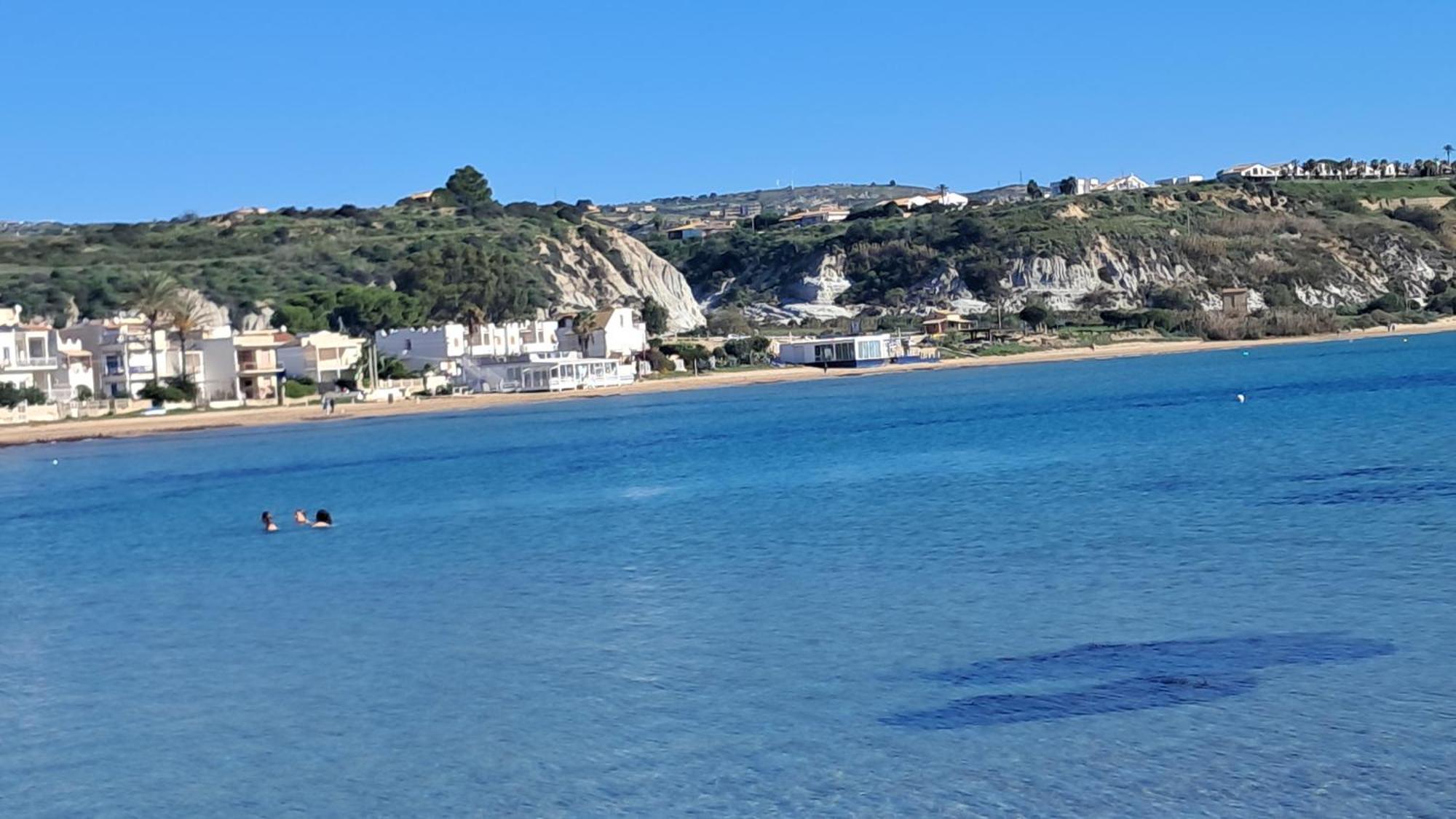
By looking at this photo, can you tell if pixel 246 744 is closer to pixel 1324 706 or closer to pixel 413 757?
pixel 413 757

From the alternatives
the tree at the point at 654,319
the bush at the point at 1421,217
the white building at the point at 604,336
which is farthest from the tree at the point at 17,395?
the bush at the point at 1421,217

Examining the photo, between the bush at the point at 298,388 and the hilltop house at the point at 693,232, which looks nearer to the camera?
the bush at the point at 298,388

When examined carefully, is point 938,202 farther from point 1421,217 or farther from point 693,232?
point 1421,217

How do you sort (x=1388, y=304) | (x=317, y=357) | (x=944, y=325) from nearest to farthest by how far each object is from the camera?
(x=317, y=357) < (x=944, y=325) < (x=1388, y=304)

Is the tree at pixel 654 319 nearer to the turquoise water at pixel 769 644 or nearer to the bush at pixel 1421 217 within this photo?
the bush at pixel 1421 217

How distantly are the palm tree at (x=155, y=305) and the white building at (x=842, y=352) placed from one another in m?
34.6

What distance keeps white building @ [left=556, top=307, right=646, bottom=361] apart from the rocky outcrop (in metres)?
16.1

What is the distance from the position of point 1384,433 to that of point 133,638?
1096 inches

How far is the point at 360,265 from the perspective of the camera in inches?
4210

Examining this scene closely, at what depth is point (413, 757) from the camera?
12.6m

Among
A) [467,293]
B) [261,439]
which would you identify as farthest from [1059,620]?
[467,293]

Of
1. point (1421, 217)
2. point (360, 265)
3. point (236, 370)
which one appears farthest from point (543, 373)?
point (1421, 217)

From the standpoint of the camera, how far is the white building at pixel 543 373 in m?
82.8

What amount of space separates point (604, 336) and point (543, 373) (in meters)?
4.45
